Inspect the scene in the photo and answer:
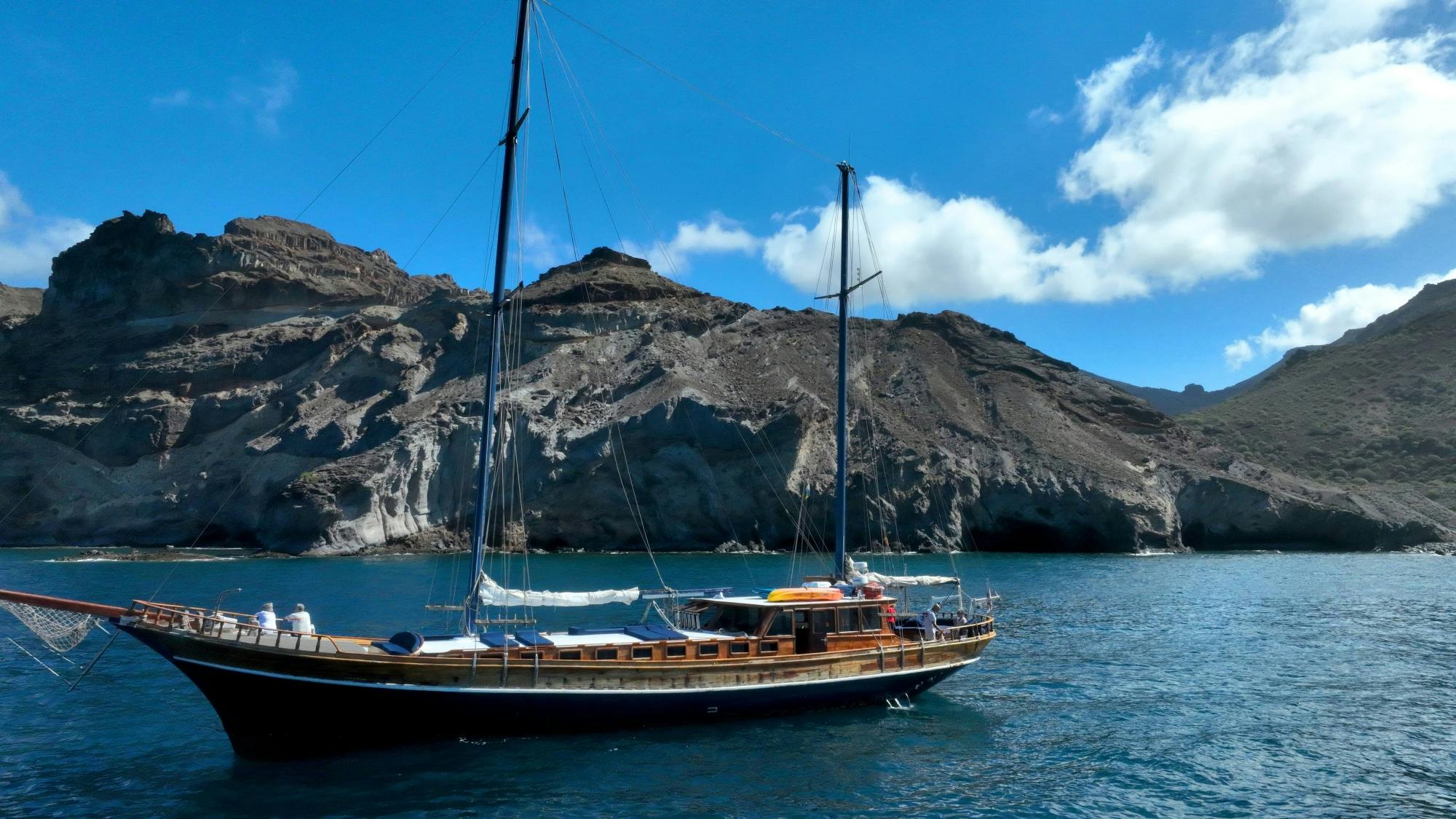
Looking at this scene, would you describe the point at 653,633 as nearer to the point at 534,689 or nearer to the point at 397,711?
the point at 534,689

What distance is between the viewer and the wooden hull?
16891mm

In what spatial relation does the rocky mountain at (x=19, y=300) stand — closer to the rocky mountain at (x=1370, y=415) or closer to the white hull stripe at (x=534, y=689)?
the white hull stripe at (x=534, y=689)

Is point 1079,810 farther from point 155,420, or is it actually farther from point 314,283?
point 314,283

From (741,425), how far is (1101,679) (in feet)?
180


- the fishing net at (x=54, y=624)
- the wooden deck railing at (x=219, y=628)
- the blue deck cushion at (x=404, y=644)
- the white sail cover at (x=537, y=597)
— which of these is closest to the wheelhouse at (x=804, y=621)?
the white sail cover at (x=537, y=597)

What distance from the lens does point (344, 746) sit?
17359 millimetres

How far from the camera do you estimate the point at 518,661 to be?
59.7 feet

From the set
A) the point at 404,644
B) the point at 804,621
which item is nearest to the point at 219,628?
the point at 404,644

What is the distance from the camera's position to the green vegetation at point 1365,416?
11294cm

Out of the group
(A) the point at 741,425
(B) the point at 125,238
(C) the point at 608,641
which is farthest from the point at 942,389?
(B) the point at 125,238

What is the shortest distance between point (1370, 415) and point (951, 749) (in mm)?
143932

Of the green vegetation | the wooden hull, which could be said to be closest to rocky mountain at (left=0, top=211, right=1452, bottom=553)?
the green vegetation

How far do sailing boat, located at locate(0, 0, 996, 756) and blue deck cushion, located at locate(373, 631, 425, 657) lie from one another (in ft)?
0.18

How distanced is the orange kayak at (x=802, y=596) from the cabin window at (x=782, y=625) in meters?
0.48
